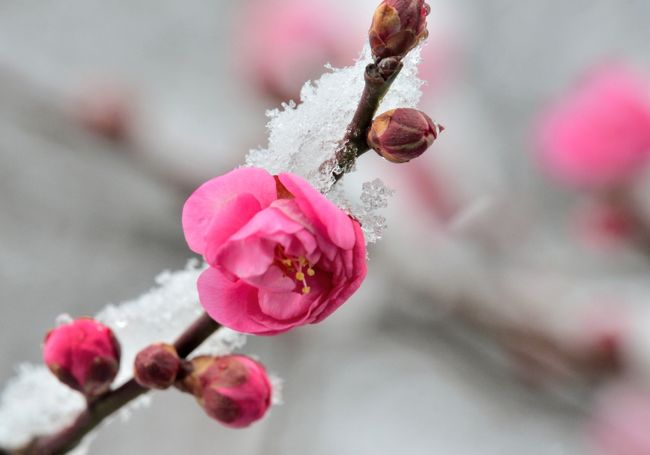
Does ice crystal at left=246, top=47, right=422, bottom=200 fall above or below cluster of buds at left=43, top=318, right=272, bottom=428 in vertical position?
above

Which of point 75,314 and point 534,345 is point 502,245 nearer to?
point 534,345

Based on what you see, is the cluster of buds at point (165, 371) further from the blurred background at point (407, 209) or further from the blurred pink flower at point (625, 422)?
the blurred pink flower at point (625, 422)

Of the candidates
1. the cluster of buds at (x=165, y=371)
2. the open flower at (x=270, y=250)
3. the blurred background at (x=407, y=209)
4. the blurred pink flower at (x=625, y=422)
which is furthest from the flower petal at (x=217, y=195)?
the blurred pink flower at (x=625, y=422)

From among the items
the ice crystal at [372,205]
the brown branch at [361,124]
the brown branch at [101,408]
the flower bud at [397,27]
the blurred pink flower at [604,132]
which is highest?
the blurred pink flower at [604,132]

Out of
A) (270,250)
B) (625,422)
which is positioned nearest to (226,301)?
(270,250)

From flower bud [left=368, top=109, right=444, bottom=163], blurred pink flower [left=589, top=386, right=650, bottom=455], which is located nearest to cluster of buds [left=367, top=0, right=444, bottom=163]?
flower bud [left=368, top=109, right=444, bottom=163]

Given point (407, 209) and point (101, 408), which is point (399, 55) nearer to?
point (101, 408)

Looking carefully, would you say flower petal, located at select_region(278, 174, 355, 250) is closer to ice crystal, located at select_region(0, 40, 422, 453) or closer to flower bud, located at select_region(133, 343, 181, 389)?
ice crystal, located at select_region(0, 40, 422, 453)

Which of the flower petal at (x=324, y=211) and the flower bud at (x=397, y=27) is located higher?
the flower bud at (x=397, y=27)
